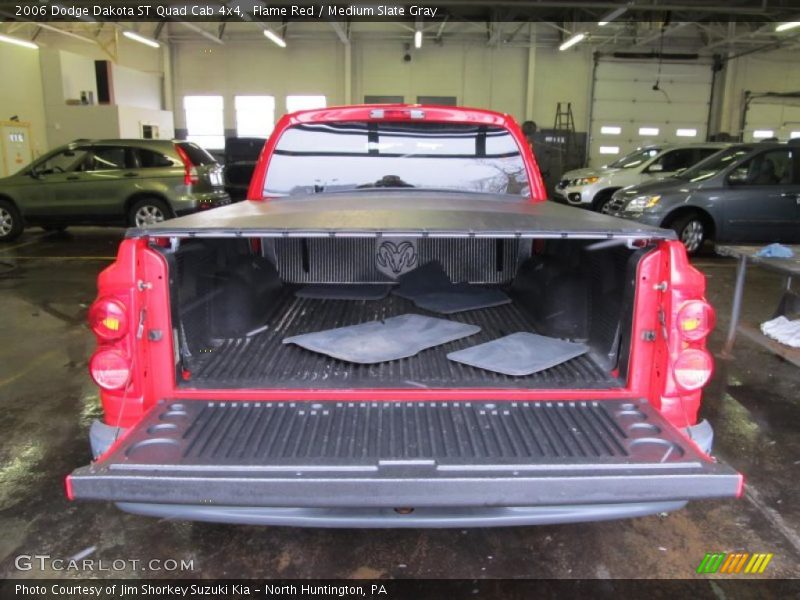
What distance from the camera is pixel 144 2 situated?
1228cm

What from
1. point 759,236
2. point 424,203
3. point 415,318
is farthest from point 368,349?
point 759,236

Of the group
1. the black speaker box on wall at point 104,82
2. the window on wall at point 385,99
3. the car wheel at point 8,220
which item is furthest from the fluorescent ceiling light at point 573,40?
the car wheel at point 8,220

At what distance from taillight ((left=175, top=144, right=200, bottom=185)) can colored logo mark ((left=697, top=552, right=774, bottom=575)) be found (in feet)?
32.9

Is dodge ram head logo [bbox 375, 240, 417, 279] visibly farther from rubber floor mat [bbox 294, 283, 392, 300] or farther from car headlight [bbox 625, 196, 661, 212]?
car headlight [bbox 625, 196, 661, 212]

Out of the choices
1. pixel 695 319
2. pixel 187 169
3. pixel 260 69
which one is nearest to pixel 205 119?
pixel 260 69

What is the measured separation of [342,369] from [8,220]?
1099 cm

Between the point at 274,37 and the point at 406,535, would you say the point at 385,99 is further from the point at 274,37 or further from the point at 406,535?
the point at 406,535

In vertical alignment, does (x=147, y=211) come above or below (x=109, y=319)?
below

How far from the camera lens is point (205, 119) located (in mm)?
21406

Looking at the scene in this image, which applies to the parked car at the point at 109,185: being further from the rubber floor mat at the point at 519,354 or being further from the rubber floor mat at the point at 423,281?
the rubber floor mat at the point at 519,354

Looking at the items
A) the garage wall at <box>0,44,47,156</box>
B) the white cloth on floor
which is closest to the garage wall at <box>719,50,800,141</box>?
Answer: the white cloth on floor

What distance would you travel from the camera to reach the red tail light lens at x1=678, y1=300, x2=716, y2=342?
1961mm

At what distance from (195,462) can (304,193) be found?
7.65 ft

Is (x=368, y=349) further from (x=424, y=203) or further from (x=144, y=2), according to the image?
(x=144, y=2)
